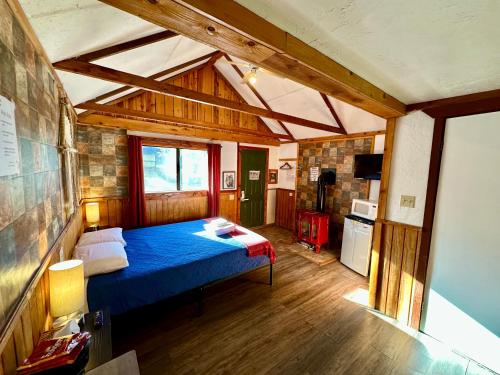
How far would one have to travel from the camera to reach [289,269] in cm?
341

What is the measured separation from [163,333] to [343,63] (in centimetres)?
285

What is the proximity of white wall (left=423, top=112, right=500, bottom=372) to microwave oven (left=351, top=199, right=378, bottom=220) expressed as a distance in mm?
1269

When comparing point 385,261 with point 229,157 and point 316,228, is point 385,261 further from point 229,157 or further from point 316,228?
point 229,157

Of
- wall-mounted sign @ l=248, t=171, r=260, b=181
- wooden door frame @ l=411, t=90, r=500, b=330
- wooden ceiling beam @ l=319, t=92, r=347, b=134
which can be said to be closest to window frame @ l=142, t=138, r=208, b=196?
wall-mounted sign @ l=248, t=171, r=260, b=181

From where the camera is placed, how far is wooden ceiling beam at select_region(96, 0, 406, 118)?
833 millimetres

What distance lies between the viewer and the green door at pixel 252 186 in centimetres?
531

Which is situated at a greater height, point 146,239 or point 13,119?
point 13,119

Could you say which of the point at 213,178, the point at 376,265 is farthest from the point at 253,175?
the point at 376,265

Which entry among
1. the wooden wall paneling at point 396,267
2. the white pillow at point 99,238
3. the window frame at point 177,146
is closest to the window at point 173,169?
the window frame at point 177,146

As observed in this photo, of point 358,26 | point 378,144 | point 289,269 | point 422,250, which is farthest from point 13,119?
point 378,144

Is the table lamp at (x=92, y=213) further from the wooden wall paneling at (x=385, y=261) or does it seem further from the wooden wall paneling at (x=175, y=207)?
the wooden wall paneling at (x=385, y=261)

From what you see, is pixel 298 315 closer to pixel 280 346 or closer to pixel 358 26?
pixel 280 346

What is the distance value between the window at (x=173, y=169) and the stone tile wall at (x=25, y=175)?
8.58 feet

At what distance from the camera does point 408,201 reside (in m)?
2.18
